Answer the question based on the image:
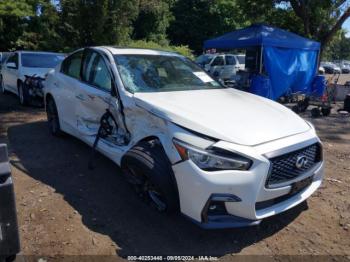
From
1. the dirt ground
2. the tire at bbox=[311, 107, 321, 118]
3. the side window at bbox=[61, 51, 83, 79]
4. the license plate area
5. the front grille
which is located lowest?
the tire at bbox=[311, 107, 321, 118]

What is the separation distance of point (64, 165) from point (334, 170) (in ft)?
12.4

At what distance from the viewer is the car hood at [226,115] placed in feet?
10.7

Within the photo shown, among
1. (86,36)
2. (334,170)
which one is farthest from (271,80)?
(86,36)

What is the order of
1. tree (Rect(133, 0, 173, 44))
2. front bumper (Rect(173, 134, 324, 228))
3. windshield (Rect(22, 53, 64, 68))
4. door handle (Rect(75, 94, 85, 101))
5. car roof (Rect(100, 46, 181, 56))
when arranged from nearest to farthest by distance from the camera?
front bumper (Rect(173, 134, 324, 228)) → car roof (Rect(100, 46, 181, 56)) → door handle (Rect(75, 94, 85, 101)) → windshield (Rect(22, 53, 64, 68)) → tree (Rect(133, 0, 173, 44))

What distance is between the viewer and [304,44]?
40.8 ft

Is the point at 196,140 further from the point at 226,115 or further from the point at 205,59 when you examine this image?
the point at 205,59

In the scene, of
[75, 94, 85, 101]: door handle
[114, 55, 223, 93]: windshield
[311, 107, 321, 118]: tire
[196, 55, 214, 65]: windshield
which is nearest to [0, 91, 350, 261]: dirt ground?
[75, 94, 85, 101]: door handle

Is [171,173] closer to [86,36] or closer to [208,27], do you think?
[86,36]

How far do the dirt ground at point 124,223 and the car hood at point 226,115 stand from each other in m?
0.93

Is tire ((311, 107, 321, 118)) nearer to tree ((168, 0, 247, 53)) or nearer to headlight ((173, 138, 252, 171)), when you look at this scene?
headlight ((173, 138, 252, 171))

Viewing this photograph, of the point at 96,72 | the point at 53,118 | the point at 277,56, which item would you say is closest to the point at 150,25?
the point at 277,56

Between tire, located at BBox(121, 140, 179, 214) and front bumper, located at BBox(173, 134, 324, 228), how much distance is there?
11 cm

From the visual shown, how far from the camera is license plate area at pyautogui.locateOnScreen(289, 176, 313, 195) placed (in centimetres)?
337

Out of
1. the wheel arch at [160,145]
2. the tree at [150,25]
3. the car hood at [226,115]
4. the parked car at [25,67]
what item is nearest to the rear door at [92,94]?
the car hood at [226,115]
